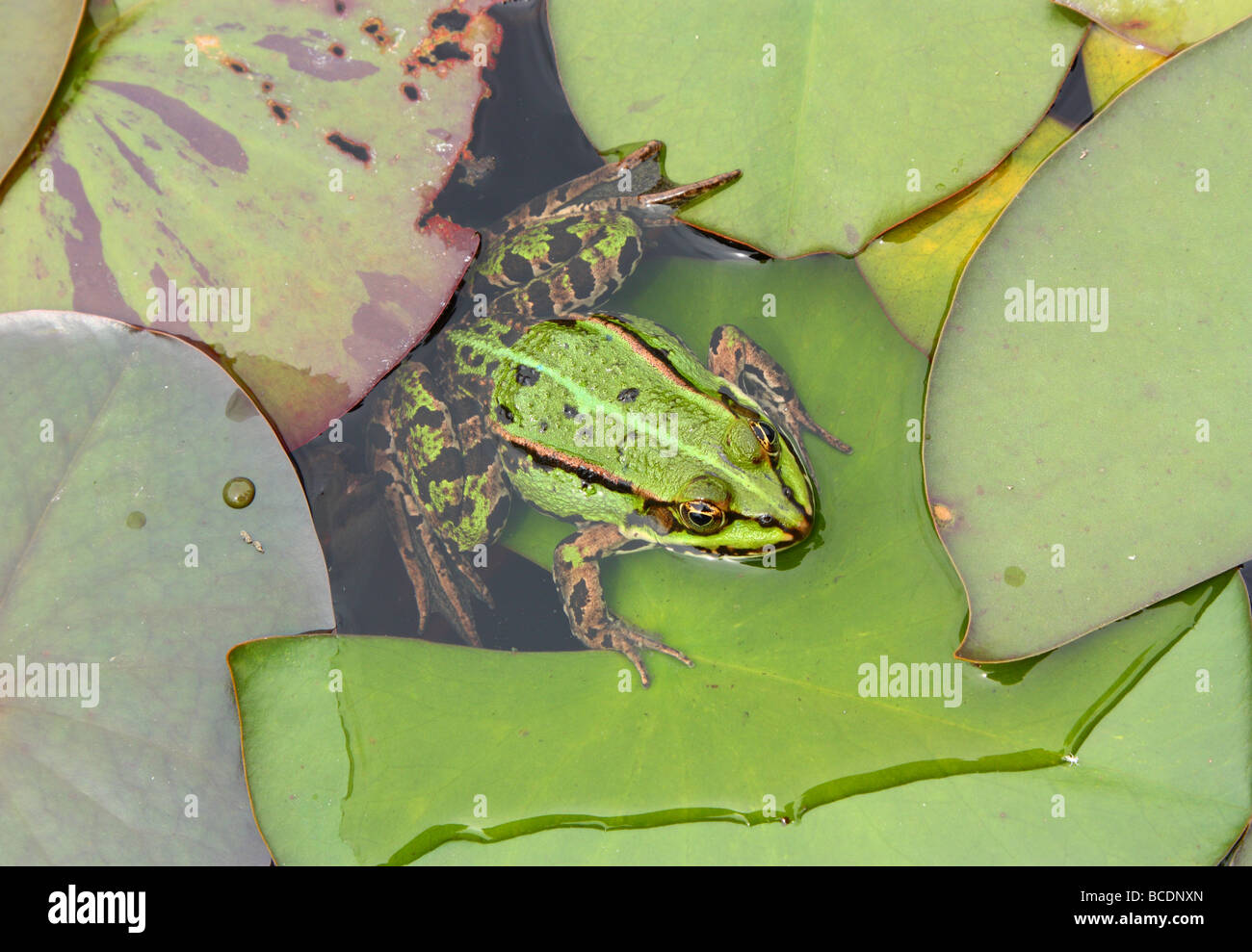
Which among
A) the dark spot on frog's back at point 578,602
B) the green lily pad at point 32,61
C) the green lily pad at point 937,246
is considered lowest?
the dark spot on frog's back at point 578,602

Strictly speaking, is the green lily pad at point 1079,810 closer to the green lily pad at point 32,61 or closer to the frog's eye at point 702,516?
the frog's eye at point 702,516

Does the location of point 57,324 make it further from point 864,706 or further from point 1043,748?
point 1043,748

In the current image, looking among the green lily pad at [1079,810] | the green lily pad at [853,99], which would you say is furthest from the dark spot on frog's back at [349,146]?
the green lily pad at [1079,810]

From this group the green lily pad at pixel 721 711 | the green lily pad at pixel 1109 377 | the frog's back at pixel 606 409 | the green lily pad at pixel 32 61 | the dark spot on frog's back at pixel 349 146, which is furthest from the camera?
the frog's back at pixel 606 409

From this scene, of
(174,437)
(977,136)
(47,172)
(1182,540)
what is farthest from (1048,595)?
(47,172)

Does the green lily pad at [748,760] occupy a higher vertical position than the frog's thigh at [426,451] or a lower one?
lower

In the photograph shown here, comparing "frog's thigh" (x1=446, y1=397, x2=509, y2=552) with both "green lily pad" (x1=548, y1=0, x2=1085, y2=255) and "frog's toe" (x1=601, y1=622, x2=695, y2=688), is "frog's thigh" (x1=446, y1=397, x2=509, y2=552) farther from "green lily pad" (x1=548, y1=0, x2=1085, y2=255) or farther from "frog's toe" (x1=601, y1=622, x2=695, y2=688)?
"green lily pad" (x1=548, y1=0, x2=1085, y2=255)

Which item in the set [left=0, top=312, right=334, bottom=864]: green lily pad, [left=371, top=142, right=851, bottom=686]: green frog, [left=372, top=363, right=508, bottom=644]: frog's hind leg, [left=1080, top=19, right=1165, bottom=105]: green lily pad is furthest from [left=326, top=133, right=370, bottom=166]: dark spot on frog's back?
[left=1080, top=19, right=1165, bottom=105]: green lily pad
